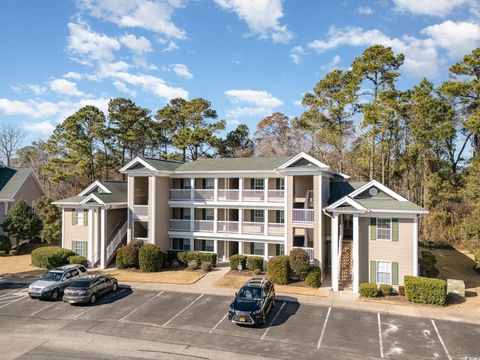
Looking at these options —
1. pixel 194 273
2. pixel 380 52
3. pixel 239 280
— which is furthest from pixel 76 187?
pixel 380 52

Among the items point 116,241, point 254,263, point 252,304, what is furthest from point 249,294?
point 116,241

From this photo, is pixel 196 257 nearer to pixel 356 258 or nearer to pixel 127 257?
pixel 127 257

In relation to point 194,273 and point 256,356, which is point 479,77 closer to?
point 194,273

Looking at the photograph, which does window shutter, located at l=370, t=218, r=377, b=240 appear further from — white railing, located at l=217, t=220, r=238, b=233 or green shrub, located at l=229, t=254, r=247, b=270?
white railing, located at l=217, t=220, r=238, b=233

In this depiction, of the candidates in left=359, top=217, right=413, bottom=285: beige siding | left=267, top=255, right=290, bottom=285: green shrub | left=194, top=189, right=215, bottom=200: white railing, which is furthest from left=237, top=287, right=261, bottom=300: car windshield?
left=194, top=189, right=215, bottom=200: white railing

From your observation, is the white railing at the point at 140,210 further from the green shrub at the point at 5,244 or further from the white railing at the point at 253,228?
the green shrub at the point at 5,244

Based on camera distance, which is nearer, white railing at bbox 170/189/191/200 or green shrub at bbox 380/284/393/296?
green shrub at bbox 380/284/393/296
